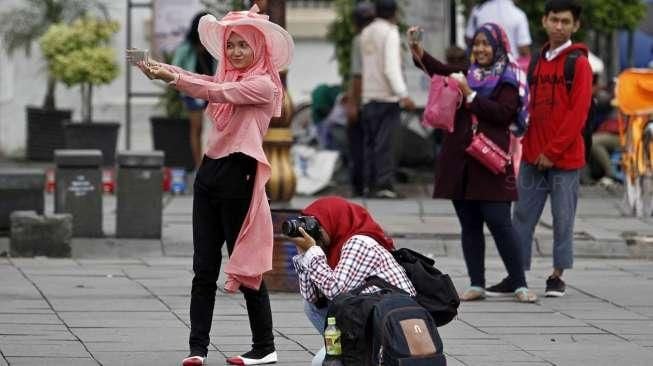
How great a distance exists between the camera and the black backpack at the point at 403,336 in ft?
23.9

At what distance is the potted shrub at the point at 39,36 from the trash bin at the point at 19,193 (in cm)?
737

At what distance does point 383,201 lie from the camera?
55.9 feet

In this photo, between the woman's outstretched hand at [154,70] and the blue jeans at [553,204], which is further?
the blue jeans at [553,204]

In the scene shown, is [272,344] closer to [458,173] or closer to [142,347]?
[142,347]

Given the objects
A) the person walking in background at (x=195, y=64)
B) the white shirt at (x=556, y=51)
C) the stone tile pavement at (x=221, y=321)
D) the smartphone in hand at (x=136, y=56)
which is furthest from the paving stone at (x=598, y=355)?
the person walking in background at (x=195, y=64)

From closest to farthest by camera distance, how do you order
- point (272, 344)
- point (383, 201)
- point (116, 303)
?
point (272, 344)
point (116, 303)
point (383, 201)

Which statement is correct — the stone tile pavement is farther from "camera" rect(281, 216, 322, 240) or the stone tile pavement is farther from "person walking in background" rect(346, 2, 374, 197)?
"person walking in background" rect(346, 2, 374, 197)

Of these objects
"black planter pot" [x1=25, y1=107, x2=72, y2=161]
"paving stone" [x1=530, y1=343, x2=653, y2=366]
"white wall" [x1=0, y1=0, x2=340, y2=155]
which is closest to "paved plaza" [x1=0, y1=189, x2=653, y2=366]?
"paving stone" [x1=530, y1=343, x2=653, y2=366]

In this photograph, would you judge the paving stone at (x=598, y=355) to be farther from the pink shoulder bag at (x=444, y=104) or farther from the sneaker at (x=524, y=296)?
the pink shoulder bag at (x=444, y=104)

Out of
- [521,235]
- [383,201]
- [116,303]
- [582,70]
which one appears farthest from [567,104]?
[383,201]

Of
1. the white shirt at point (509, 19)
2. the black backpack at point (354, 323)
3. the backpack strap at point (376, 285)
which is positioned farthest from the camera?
the white shirt at point (509, 19)

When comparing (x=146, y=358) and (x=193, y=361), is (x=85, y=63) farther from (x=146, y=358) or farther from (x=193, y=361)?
(x=193, y=361)

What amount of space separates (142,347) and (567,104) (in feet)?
11.4

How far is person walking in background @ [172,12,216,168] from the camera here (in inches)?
716
